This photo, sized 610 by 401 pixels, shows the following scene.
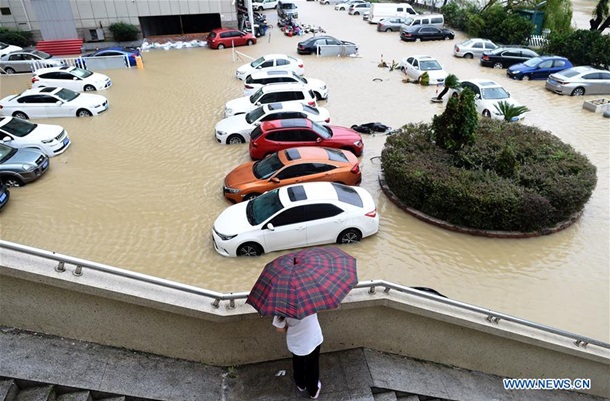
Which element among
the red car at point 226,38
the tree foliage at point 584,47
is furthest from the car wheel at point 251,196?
the tree foliage at point 584,47

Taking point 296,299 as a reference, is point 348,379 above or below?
below

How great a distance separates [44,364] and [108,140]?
11.8m

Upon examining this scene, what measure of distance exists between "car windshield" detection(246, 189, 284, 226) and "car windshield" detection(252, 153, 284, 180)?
4.30ft

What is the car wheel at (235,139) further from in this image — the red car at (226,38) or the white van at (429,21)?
the white van at (429,21)

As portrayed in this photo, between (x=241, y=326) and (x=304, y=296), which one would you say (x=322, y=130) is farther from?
(x=304, y=296)

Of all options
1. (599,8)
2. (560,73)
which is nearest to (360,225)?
(560,73)

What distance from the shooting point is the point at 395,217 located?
11.1 meters

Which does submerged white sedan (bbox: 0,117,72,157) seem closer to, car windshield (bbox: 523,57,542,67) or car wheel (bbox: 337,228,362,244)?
car wheel (bbox: 337,228,362,244)

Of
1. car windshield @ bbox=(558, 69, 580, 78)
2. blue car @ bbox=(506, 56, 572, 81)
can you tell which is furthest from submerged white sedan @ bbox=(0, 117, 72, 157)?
car windshield @ bbox=(558, 69, 580, 78)

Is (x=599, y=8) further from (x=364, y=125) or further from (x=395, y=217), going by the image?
(x=395, y=217)

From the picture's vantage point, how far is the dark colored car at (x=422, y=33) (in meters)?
31.6

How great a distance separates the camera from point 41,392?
4.88 m

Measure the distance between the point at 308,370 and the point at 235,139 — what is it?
1074 centimetres

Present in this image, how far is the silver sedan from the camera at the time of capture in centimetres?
2023
